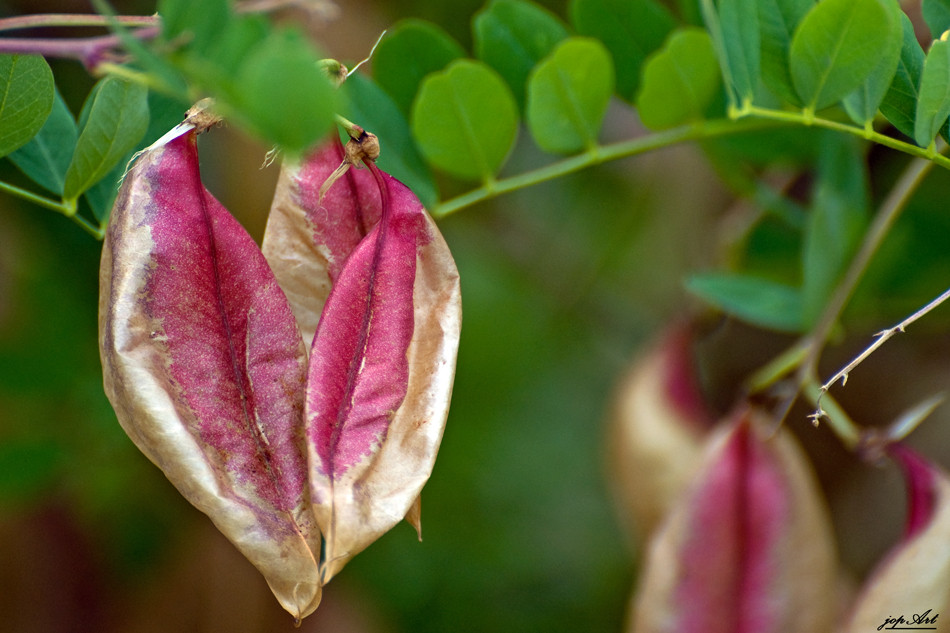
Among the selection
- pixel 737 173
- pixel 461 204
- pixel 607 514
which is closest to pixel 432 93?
pixel 461 204

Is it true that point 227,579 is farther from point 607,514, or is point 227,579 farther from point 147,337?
point 147,337

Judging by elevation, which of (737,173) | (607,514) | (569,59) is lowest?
(607,514)

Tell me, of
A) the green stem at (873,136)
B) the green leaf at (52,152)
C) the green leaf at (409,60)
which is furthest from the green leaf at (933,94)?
the green leaf at (52,152)

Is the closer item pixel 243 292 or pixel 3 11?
pixel 243 292

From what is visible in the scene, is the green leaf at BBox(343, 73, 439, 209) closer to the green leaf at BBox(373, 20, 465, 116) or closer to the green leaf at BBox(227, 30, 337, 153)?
the green leaf at BBox(373, 20, 465, 116)

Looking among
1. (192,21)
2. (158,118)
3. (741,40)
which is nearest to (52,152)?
(158,118)
